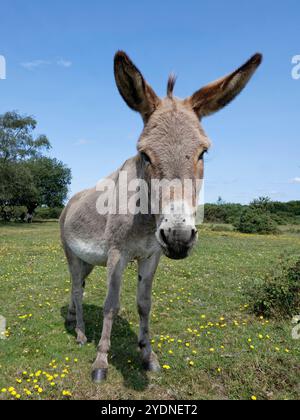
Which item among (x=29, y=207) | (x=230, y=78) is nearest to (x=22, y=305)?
(x=230, y=78)

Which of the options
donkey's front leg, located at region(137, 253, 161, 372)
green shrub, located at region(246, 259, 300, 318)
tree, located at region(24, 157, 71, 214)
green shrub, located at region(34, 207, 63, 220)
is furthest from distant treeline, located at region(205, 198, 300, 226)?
donkey's front leg, located at region(137, 253, 161, 372)

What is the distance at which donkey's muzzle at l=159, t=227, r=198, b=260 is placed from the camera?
308 cm

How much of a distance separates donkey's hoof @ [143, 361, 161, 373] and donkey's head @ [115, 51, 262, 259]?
9.49 feet

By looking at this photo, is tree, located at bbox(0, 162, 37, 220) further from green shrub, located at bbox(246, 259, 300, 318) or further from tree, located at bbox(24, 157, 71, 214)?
green shrub, located at bbox(246, 259, 300, 318)

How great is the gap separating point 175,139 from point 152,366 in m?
3.76

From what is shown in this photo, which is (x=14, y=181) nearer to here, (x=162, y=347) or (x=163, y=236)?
(x=162, y=347)

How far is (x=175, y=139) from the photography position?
11.5 feet

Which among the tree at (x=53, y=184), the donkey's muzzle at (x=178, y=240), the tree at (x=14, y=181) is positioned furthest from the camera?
the tree at (x=53, y=184)

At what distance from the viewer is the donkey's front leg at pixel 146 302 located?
5.34 metres

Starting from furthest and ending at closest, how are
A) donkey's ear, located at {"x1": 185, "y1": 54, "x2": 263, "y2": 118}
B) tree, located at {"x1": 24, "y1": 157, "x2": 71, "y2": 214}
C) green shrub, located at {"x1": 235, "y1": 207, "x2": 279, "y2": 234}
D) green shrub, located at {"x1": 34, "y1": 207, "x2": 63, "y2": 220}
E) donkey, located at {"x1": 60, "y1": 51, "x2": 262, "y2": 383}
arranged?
green shrub, located at {"x1": 34, "y1": 207, "x2": 63, "y2": 220}
tree, located at {"x1": 24, "y1": 157, "x2": 71, "y2": 214}
green shrub, located at {"x1": 235, "y1": 207, "x2": 279, "y2": 234}
donkey's ear, located at {"x1": 185, "y1": 54, "x2": 263, "y2": 118}
donkey, located at {"x1": 60, "y1": 51, "x2": 262, "y2": 383}

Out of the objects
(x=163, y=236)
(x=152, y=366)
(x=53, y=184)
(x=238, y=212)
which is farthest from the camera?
(x=53, y=184)

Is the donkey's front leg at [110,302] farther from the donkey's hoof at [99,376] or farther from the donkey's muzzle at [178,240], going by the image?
the donkey's muzzle at [178,240]

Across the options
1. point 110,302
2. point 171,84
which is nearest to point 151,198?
point 171,84

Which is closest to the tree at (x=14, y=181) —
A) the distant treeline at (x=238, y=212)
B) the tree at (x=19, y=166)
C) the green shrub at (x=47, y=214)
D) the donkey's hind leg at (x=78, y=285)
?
the tree at (x=19, y=166)
